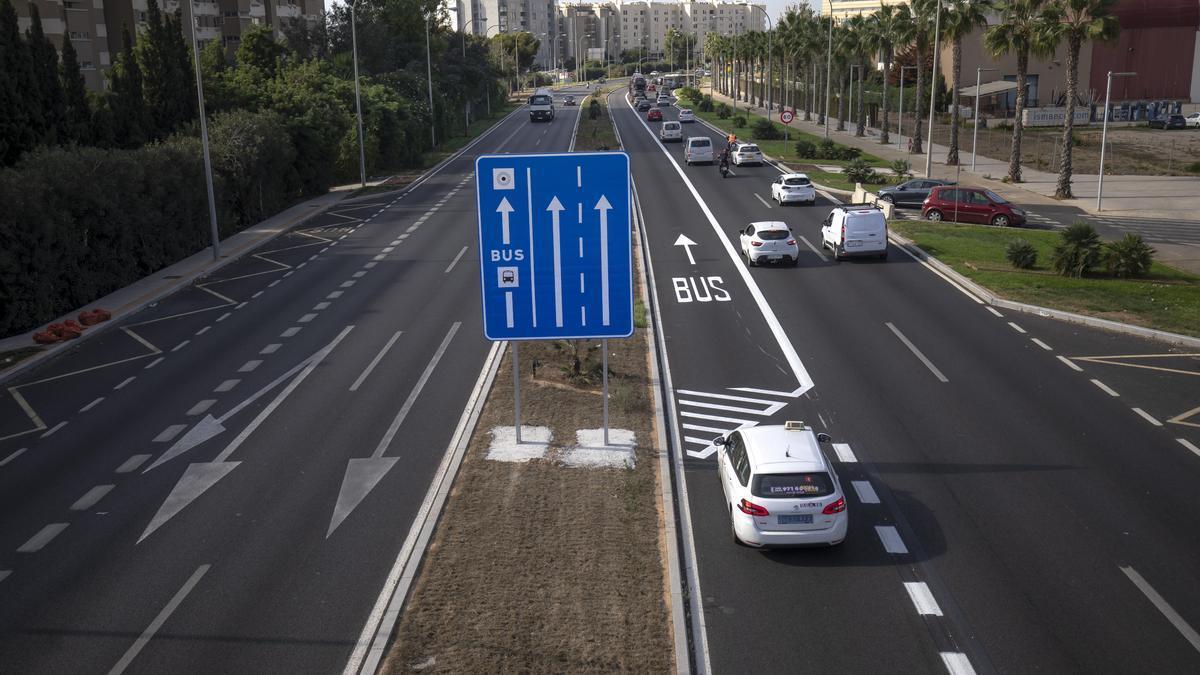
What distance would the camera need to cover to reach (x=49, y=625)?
12727 millimetres

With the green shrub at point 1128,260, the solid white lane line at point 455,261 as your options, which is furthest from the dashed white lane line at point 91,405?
the green shrub at point 1128,260

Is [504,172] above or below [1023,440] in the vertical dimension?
above

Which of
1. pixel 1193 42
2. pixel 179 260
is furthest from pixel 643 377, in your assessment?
pixel 1193 42

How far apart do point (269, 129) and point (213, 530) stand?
3593 centimetres

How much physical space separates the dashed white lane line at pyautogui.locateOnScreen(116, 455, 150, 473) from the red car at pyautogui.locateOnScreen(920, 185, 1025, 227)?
33530 millimetres

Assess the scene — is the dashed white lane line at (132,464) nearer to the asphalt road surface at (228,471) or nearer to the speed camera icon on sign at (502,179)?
the asphalt road surface at (228,471)

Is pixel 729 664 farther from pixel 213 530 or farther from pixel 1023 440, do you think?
pixel 1023 440

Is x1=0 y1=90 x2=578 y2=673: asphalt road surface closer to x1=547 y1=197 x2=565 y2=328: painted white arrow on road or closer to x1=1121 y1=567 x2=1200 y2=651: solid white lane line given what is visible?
x1=547 y1=197 x2=565 y2=328: painted white arrow on road

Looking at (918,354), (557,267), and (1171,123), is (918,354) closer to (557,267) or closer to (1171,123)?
(557,267)

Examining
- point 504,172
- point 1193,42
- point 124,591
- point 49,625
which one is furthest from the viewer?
point 1193,42

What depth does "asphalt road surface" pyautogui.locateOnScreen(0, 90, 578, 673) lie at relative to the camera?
12602 mm

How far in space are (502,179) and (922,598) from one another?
30.3ft

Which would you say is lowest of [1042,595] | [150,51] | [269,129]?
[1042,595]

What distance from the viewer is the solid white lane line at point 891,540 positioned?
14484 mm
